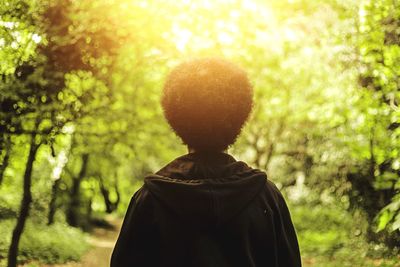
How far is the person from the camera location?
2451 mm

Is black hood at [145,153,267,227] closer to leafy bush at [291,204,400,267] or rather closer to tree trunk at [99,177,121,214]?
leafy bush at [291,204,400,267]

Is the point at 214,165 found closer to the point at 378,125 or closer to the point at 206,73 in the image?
the point at 206,73

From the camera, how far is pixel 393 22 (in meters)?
8.59

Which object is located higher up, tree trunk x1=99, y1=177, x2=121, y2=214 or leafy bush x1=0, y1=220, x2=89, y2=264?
leafy bush x1=0, y1=220, x2=89, y2=264

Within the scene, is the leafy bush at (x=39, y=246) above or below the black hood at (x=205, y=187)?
below

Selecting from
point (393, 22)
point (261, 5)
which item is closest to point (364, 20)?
point (393, 22)

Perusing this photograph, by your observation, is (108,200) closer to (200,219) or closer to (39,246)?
(39,246)

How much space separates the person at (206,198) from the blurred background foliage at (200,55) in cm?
279

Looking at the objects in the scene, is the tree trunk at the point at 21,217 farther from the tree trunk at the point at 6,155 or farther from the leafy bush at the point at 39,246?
the tree trunk at the point at 6,155

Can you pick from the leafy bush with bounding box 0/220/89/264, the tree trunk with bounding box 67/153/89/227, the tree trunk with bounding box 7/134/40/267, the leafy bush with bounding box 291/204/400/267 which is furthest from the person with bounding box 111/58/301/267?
the tree trunk with bounding box 67/153/89/227

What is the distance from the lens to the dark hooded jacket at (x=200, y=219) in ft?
8.03

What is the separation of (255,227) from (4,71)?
12.2ft

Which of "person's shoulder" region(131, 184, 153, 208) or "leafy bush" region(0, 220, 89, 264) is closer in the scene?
"person's shoulder" region(131, 184, 153, 208)

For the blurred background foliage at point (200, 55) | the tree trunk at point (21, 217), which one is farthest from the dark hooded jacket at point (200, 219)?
the tree trunk at point (21, 217)
